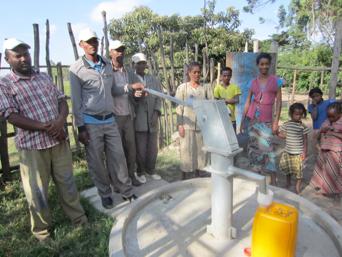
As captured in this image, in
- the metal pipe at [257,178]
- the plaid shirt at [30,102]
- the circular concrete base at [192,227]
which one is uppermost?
the plaid shirt at [30,102]

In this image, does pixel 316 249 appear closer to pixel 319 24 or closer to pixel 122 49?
pixel 122 49

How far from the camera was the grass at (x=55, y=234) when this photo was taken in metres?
2.54

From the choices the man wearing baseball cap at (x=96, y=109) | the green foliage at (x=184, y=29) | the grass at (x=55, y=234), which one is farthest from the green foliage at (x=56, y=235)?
the green foliage at (x=184, y=29)

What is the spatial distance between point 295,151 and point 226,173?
2.14 m

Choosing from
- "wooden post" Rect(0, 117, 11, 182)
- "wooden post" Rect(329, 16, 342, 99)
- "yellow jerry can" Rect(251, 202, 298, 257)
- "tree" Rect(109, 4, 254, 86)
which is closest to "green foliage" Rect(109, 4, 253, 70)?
"tree" Rect(109, 4, 254, 86)

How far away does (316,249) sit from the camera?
1.69 meters

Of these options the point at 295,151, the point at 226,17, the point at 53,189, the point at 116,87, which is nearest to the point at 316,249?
the point at 295,151

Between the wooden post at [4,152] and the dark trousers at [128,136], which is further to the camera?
the wooden post at [4,152]

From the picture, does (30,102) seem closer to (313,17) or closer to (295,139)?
(295,139)

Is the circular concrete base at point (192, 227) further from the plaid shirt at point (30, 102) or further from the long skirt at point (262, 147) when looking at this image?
the long skirt at point (262, 147)

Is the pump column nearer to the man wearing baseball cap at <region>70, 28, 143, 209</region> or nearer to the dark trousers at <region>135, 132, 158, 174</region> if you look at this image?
the man wearing baseball cap at <region>70, 28, 143, 209</region>

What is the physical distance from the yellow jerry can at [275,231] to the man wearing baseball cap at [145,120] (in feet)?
7.65

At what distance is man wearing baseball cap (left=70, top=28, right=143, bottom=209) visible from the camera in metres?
2.78

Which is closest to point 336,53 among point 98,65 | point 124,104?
point 124,104
